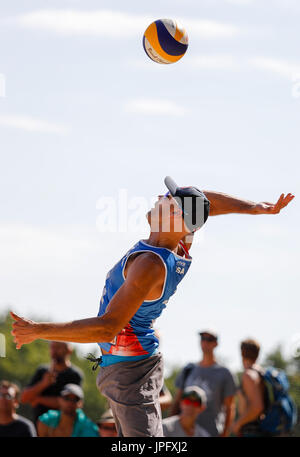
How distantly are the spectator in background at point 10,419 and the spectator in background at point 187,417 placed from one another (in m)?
1.69

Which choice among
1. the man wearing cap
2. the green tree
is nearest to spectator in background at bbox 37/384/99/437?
the man wearing cap

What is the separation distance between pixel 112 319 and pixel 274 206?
189 centimetres

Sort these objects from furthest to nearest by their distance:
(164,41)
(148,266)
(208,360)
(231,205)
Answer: (208,360) → (164,41) → (231,205) → (148,266)

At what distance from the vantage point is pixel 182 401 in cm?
1014

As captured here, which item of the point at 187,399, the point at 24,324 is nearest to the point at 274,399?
the point at 187,399

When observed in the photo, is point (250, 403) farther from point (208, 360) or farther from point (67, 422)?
point (67, 422)

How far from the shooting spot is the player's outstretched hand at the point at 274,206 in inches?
275

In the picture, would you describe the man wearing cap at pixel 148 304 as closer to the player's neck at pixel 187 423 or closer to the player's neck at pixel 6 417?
the player's neck at pixel 187 423

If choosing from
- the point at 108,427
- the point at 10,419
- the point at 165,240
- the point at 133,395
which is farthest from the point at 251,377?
the point at 165,240

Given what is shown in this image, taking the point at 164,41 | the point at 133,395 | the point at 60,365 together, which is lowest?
the point at 133,395

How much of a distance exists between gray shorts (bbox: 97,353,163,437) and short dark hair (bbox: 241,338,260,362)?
412 centimetres

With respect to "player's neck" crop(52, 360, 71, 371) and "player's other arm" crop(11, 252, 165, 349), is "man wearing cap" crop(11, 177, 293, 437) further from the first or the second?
"player's neck" crop(52, 360, 71, 371)

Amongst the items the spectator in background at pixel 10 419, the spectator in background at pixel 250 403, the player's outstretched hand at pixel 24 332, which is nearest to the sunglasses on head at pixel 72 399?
the spectator in background at pixel 10 419
